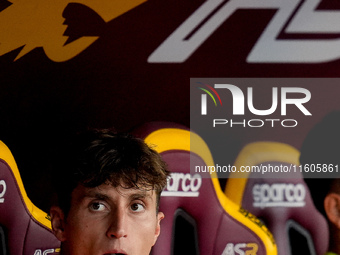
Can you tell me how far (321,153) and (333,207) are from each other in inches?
7.0

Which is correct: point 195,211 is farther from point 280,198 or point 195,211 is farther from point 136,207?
point 136,207

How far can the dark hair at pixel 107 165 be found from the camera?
115 cm

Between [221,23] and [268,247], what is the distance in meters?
0.71

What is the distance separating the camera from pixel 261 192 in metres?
1.59

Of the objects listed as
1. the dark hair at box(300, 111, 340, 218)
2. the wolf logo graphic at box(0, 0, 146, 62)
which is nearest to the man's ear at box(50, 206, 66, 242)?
the wolf logo graphic at box(0, 0, 146, 62)

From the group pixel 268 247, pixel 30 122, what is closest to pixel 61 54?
pixel 30 122

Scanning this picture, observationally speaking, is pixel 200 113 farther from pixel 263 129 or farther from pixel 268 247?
pixel 268 247

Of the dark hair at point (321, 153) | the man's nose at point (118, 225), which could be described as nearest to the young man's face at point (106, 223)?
the man's nose at point (118, 225)

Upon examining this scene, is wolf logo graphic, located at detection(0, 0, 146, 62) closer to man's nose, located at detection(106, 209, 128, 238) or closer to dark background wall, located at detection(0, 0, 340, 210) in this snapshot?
dark background wall, located at detection(0, 0, 340, 210)

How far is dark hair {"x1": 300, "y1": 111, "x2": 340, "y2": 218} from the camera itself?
1608 mm

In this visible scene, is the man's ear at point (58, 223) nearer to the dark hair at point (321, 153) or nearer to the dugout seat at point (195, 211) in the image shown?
the dugout seat at point (195, 211)

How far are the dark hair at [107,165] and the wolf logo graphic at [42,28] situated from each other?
38 cm

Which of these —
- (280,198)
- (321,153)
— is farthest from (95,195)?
(321,153)

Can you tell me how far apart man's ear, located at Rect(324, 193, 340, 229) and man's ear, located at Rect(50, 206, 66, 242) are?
0.87m
